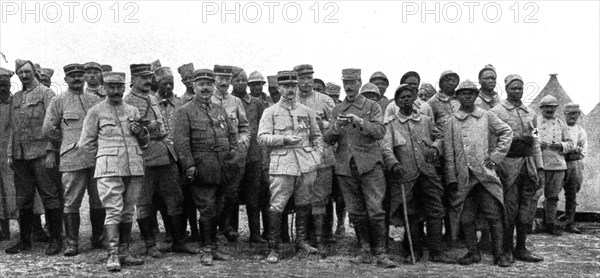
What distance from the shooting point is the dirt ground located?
6.76 metres

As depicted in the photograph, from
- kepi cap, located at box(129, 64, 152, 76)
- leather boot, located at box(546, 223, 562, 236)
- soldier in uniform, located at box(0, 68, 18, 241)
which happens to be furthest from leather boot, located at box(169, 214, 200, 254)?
leather boot, located at box(546, 223, 562, 236)

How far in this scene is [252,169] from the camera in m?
8.41

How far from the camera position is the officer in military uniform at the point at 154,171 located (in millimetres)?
7570

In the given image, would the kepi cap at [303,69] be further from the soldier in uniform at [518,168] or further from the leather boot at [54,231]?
the leather boot at [54,231]

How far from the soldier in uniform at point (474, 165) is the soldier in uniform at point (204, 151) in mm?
2596

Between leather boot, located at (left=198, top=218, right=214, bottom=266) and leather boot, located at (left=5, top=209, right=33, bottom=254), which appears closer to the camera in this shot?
leather boot, located at (left=198, top=218, right=214, bottom=266)

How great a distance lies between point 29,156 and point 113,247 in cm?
183

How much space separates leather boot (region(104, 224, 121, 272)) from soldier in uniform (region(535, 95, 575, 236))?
6.35 metres

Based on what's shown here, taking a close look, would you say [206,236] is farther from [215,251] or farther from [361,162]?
[361,162]

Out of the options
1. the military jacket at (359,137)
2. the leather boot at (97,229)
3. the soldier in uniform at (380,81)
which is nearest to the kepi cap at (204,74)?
the military jacket at (359,137)

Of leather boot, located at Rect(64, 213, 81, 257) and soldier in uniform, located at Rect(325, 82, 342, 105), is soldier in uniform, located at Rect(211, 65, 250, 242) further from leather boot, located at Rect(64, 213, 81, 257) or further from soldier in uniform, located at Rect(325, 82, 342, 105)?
soldier in uniform, located at Rect(325, 82, 342, 105)

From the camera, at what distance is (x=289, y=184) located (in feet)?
24.7

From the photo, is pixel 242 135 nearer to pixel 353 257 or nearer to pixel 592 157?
pixel 353 257

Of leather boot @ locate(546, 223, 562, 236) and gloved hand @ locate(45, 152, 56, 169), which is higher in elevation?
Answer: gloved hand @ locate(45, 152, 56, 169)
